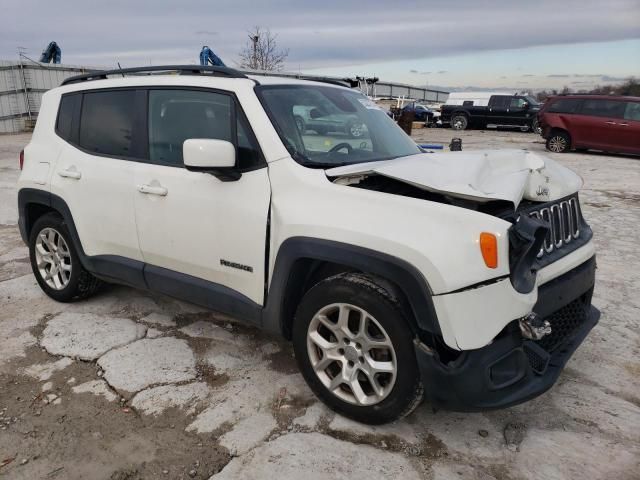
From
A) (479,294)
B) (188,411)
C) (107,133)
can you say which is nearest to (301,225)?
(479,294)

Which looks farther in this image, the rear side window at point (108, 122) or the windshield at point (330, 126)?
the rear side window at point (108, 122)

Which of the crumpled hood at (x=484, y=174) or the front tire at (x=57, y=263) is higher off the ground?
the crumpled hood at (x=484, y=174)

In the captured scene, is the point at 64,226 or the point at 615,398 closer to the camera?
the point at 615,398

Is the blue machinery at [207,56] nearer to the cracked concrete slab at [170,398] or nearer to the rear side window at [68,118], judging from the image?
the rear side window at [68,118]

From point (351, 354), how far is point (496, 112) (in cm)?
2460

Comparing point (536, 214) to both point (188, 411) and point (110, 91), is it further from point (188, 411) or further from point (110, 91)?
point (110, 91)

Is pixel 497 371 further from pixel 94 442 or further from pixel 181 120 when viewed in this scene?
pixel 181 120

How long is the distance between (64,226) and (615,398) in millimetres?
3971

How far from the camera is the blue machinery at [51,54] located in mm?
21641

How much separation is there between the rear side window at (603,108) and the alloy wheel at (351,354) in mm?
15274

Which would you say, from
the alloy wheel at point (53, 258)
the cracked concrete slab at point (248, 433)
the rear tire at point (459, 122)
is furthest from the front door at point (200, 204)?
the rear tire at point (459, 122)

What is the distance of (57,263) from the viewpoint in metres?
4.38

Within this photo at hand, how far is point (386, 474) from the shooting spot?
8.09 ft

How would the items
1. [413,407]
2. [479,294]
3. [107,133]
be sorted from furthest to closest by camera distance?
[107,133], [413,407], [479,294]
